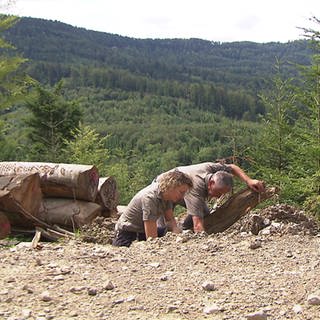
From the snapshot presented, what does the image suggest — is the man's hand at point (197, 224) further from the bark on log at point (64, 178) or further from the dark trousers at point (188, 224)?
the bark on log at point (64, 178)

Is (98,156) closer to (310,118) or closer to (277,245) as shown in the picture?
(310,118)

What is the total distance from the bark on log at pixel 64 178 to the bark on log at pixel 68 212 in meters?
0.13

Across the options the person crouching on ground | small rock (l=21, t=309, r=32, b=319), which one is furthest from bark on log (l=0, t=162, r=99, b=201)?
small rock (l=21, t=309, r=32, b=319)

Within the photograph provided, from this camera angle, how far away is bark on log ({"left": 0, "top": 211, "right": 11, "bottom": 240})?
9234mm

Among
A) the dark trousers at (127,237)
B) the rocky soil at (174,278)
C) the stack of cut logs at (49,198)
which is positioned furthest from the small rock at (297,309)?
the stack of cut logs at (49,198)

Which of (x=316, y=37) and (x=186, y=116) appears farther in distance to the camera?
(x=186, y=116)

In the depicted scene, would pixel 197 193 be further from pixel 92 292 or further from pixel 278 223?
pixel 92 292

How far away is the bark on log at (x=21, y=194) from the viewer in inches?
356

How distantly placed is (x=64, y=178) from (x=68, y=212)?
2.00 ft

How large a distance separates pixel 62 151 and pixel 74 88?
145 meters

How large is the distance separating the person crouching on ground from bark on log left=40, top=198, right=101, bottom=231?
328 cm

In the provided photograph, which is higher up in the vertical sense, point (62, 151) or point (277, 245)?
point (277, 245)

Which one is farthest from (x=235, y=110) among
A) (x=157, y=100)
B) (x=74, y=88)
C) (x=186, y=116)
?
(x=74, y=88)

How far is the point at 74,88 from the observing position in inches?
6590
